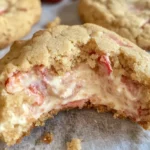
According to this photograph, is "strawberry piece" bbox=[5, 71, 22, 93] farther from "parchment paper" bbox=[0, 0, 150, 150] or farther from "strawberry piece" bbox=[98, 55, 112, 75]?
"strawberry piece" bbox=[98, 55, 112, 75]

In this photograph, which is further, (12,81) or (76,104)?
(76,104)

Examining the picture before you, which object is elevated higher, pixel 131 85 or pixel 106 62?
pixel 106 62

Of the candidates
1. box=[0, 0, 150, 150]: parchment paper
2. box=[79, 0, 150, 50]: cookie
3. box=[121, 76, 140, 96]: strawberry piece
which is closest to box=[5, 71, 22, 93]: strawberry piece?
box=[0, 0, 150, 150]: parchment paper

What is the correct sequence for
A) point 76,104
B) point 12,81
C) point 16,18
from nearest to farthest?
point 12,81 → point 76,104 → point 16,18

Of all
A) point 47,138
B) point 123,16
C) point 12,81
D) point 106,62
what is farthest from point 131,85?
point 123,16

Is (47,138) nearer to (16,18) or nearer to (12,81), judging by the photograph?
(12,81)

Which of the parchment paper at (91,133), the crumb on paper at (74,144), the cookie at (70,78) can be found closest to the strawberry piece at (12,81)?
the cookie at (70,78)

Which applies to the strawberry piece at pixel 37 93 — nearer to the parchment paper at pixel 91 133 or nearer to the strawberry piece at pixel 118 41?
the parchment paper at pixel 91 133
